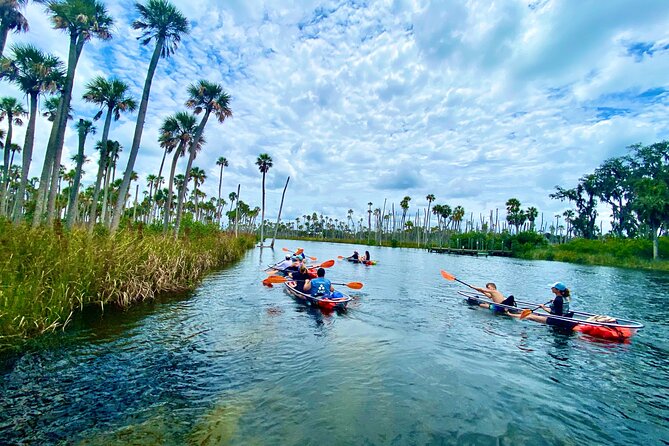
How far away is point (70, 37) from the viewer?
1762cm

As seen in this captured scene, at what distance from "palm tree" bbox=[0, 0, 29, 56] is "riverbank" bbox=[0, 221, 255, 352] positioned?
1170 centimetres

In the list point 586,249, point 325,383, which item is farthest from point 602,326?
point 586,249

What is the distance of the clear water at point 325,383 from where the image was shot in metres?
4.84

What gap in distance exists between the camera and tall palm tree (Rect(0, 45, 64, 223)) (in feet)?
60.8

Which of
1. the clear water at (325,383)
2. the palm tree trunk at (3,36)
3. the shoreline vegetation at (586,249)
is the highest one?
the palm tree trunk at (3,36)

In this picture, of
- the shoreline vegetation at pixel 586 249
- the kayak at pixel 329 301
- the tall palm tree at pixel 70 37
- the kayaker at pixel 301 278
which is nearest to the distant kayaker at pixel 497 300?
the kayak at pixel 329 301

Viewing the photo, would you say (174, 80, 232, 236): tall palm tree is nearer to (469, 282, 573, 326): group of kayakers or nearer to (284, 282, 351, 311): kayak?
(284, 282, 351, 311): kayak

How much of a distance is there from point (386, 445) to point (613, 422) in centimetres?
406

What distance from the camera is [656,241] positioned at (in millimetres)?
42906

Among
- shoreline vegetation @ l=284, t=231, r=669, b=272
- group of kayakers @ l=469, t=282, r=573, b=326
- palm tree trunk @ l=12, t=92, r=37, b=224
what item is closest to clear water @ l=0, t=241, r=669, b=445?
group of kayakers @ l=469, t=282, r=573, b=326

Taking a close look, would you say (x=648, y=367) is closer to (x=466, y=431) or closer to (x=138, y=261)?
(x=466, y=431)

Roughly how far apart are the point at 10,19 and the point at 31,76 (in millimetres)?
5184

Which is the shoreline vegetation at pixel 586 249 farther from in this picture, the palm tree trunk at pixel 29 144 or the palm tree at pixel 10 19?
the palm tree at pixel 10 19

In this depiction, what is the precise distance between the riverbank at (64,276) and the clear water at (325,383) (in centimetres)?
63
